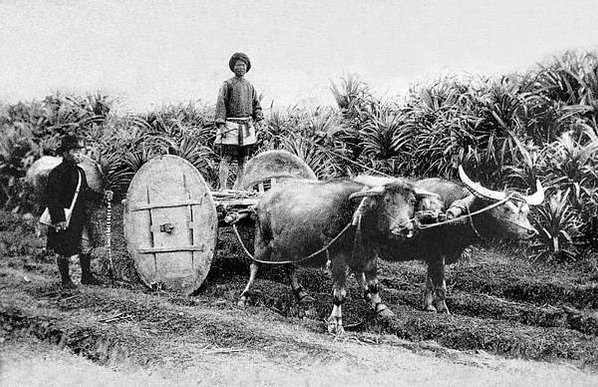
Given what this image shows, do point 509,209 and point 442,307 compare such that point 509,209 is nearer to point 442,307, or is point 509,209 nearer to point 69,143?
point 442,307

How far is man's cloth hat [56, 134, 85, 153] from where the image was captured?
5.52 meters

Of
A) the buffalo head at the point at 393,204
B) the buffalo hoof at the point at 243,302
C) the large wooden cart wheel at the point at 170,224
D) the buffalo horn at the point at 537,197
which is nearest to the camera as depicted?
the buffalo horn at the point at 537,197

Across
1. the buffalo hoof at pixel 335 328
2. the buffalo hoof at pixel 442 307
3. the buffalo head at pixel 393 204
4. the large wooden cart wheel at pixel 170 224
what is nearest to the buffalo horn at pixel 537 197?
the buffalo head at pixel 393 204

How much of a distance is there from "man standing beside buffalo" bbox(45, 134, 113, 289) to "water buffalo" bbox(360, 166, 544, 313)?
89.9 inches

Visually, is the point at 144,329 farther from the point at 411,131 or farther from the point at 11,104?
the point at 411,131

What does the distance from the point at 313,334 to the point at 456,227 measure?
Result: 3.93ft

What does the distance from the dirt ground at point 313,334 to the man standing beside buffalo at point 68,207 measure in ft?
0.40

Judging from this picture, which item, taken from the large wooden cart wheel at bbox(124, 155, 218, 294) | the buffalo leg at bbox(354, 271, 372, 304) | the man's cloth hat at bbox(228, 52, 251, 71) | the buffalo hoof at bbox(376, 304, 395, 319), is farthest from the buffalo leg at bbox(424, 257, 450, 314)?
the man's cloth hat at bbox(228, 52, 251, 71)

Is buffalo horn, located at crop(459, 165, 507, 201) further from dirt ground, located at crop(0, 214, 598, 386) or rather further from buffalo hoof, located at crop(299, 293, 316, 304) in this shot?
buffalo hoof, located at crop(299, 293, 316, 304)

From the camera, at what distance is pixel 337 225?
203 inches

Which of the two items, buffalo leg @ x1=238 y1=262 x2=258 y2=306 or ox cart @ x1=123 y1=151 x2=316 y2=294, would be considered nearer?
buffalo leg @ x1=238 y1=262 x2=258 y2=306

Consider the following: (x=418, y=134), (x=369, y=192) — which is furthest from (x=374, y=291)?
(x=418, y=134)

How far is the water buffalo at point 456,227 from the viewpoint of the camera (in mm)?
4648

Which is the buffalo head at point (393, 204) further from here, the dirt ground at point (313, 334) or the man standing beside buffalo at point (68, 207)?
the man standing beside buffalo at point (68, 207)
